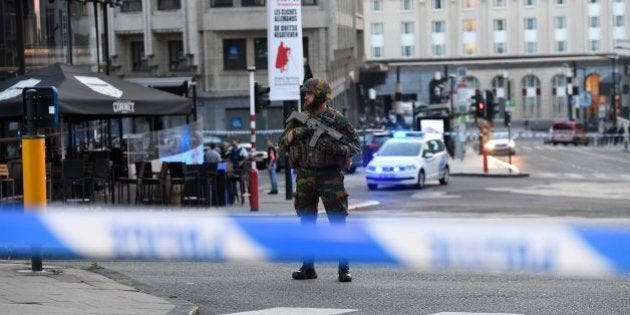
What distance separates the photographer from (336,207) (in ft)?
35.1

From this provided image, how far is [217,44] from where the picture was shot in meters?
60.6

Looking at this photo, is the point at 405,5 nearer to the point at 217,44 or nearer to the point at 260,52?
the point at 260,52

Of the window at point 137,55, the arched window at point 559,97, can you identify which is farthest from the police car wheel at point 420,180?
the arched window at point 559,97

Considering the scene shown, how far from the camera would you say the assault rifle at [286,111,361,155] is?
10656mm

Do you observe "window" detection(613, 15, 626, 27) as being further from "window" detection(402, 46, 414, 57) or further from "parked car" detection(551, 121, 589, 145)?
"window" detection(402, 46, 414, 57)

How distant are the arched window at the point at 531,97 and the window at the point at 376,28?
584 inches

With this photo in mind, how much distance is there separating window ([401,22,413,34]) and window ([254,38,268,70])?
3432cm

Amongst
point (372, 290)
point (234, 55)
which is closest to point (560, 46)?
point (234, 55)

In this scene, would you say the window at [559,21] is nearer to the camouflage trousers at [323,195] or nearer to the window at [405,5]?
the window at [405,5]

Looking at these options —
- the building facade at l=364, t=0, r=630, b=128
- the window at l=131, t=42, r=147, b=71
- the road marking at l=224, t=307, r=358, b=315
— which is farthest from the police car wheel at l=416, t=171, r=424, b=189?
the building facade at l=364, t=0, r=630, b=128

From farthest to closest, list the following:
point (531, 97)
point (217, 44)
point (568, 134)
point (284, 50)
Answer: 1. point (531, 97)
2. point (568, 134)
3. point (217, 44)
4. point (284, 50)

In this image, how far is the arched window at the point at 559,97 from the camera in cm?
10300

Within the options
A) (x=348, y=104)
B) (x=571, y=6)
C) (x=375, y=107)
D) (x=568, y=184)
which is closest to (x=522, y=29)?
(x=571, y=6)

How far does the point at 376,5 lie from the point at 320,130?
83.0m
